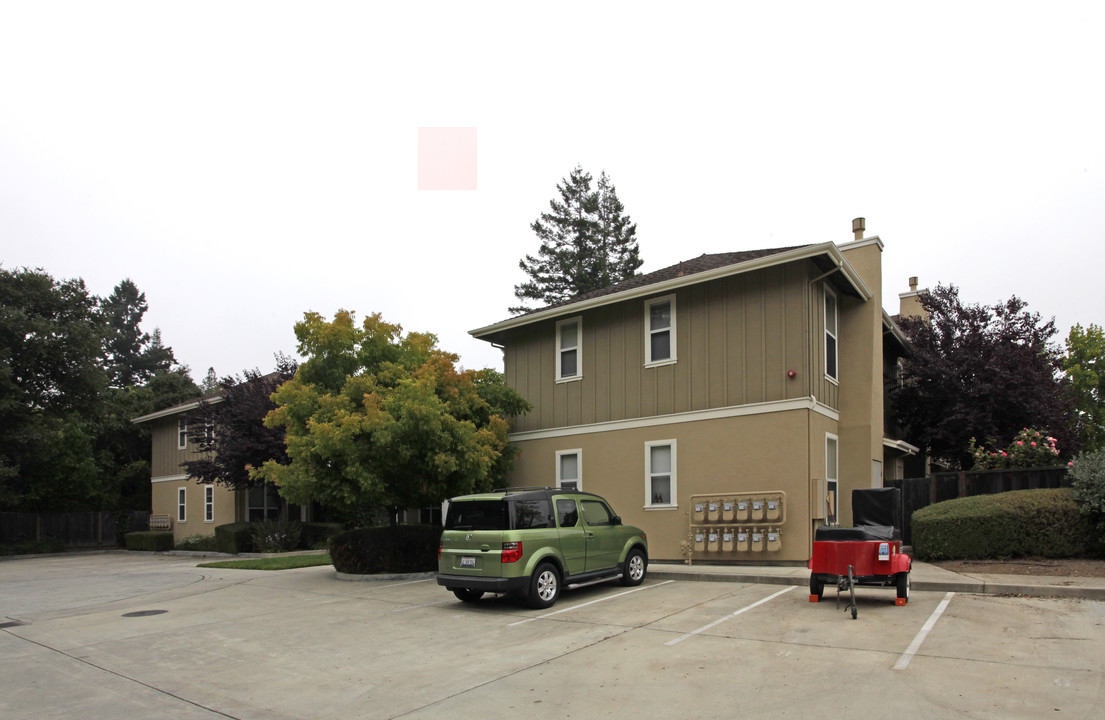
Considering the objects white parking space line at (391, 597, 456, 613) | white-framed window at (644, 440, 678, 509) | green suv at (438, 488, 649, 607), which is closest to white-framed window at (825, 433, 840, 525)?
white-framed window at (644, 440, 678, 509)

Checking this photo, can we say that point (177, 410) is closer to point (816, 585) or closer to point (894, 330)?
point (894, 330)

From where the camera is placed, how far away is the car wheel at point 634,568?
41.3ft

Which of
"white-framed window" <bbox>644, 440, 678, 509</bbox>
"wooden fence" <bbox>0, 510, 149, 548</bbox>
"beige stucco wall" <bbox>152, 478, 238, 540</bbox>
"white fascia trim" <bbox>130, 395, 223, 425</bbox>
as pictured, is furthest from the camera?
"wooden fence" <bbox>0, 510, 149, 548</bbox>

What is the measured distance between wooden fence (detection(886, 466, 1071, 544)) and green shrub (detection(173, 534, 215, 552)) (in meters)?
23.1

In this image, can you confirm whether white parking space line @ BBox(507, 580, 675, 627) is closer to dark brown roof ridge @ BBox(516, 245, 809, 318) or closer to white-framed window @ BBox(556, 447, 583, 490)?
white-framed window @ BBox(556, 447, 583, 490)

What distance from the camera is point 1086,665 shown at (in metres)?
6.68

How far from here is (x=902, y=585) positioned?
31.9 ft

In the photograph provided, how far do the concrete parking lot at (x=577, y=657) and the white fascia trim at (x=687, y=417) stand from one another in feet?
11.9

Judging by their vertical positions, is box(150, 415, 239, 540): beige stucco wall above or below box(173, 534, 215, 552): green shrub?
above

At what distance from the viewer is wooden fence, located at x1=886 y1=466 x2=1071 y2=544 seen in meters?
14.9

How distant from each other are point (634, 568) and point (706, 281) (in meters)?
6.30

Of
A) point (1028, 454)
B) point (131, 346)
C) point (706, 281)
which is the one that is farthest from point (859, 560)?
point (131, 346)

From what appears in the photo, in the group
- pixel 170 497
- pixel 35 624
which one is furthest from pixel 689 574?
pixel 170 497

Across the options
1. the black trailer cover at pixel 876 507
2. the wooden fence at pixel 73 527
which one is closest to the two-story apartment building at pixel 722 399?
the black trailer cover at pixel 876 507
